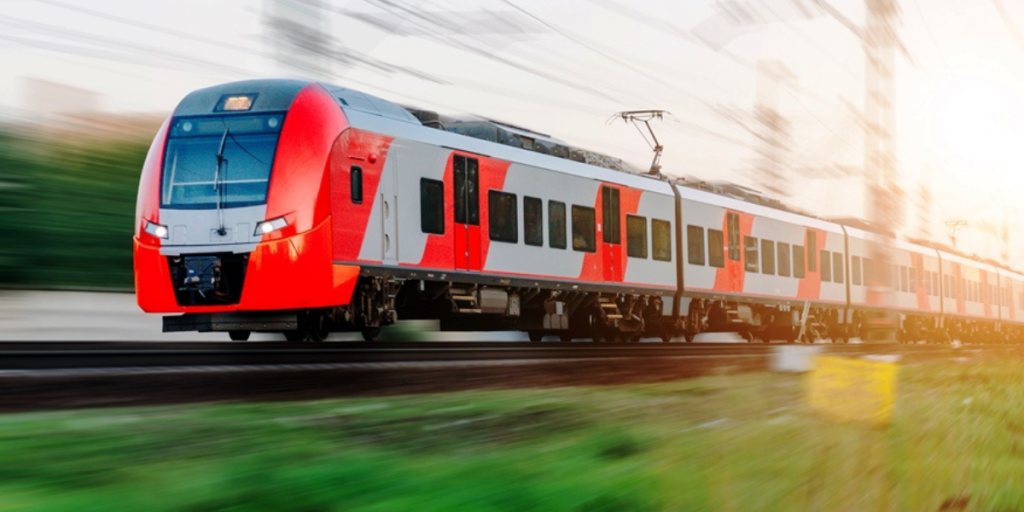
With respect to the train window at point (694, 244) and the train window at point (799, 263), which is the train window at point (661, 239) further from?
the train window at point (799, 263)

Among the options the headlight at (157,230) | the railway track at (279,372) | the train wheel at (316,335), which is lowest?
the railway track at (279,372)

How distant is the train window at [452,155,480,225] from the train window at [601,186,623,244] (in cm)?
422

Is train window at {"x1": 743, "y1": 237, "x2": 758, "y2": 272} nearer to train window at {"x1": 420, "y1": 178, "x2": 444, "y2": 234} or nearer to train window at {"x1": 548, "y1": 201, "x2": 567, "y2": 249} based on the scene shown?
train window at {"x1": 548, "y1": 201, "x2": 567, "y2": 249}

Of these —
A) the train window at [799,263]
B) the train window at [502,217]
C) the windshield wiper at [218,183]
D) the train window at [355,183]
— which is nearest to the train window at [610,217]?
the train window at [502,217]

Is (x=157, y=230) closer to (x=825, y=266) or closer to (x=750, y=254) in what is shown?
(x=750, y=254)

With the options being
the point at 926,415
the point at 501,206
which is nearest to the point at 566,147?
the point at 501,206

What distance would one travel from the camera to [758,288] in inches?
1110

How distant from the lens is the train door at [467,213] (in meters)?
17.5

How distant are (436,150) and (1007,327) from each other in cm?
4921

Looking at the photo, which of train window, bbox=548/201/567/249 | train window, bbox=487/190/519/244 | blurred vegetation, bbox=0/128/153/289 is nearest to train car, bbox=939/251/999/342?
train window, bbox=548/201/567/249

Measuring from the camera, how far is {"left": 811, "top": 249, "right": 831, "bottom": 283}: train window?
32.2 m

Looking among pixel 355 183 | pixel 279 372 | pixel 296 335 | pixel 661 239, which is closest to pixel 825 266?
pixel 661 239

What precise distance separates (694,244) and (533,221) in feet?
21.8

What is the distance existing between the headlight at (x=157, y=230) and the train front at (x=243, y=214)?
0.01m
